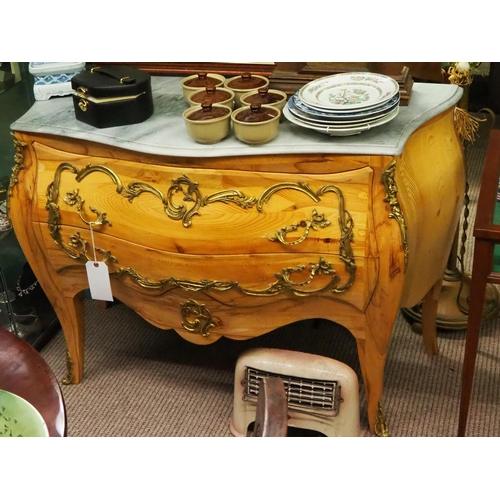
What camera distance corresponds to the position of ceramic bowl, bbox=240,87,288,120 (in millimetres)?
1838

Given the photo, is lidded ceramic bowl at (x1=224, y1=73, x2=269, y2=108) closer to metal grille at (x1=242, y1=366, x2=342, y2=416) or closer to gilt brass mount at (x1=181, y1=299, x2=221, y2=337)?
gilt brass mount at (x1=181, y1=299, x2=221, y2=337)

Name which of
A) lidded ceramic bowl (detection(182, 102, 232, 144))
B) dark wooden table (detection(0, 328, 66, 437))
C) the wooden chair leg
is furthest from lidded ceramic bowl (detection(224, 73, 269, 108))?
dark wooden table (detection(0, 328, 66, 437))

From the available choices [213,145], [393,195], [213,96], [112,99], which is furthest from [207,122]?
[393,195]

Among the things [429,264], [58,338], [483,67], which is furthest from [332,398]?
[483,67]

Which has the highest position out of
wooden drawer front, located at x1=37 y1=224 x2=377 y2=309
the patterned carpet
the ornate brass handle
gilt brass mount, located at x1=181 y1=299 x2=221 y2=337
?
the ornate brass handle

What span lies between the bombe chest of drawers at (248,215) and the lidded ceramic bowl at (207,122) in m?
0.03

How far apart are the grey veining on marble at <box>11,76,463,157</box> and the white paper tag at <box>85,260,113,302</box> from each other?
35cm

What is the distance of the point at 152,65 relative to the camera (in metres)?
2.23

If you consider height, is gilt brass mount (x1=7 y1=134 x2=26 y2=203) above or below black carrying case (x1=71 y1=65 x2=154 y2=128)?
below

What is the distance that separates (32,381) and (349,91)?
100 cm

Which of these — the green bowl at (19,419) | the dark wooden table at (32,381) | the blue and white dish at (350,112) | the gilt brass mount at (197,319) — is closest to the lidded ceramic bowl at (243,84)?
the blue and white dish at (350,112)

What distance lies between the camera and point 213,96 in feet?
6.25

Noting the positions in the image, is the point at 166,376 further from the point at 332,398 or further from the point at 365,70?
the point at 365,70

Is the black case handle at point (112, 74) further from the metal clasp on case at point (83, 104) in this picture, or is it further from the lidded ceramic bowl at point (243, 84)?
the lidded ceramic bowl at point (243, 84)
